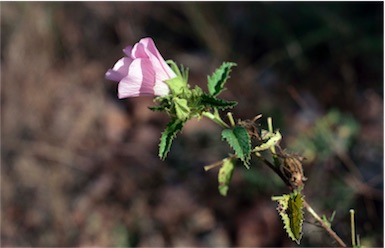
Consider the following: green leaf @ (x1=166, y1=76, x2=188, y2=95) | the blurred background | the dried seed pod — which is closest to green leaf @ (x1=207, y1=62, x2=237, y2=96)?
green leaf @ (x1=166, y1=76, x2=188, y2=95)

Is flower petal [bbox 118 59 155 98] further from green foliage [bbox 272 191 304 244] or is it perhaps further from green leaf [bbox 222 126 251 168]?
green foliage [bbox 272 191 304 244]

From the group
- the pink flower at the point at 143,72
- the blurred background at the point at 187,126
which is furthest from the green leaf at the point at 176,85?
the blurred background at the point at 187,126

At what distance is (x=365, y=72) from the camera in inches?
137

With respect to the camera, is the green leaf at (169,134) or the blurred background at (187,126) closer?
the green leaf at (169,134)

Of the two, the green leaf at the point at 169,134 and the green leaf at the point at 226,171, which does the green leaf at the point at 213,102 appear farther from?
the green leaf at the point at 226,171

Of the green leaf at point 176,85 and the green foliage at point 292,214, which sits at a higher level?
the green leaf at point 176,85

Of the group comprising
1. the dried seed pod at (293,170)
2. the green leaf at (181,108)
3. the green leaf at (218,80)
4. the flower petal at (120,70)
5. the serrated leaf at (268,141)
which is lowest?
the dried seed pod at (293,170)

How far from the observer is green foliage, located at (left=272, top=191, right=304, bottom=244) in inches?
40.7

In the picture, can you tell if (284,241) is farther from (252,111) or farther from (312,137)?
(252,111)

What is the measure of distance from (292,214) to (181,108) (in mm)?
253

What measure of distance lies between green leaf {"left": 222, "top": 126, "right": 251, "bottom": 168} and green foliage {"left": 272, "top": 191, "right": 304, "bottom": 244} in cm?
9

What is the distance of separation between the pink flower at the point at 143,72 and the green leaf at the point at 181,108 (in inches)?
2.3

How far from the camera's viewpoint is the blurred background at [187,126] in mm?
2846

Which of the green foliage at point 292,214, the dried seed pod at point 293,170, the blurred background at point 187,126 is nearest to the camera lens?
the green foliage at point 292,214
